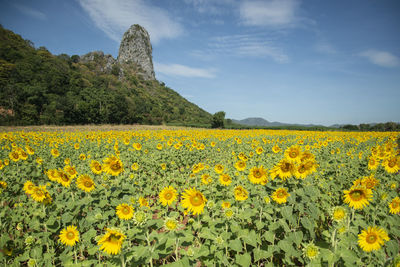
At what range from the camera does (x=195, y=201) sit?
2709 mm

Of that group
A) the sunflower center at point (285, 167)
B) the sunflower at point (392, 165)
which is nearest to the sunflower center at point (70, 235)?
the sunflower center at point (285, 167)

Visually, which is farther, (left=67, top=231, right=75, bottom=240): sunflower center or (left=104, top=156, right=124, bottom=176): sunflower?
(left=104, top=156, right=124, bottom=176): sunflower

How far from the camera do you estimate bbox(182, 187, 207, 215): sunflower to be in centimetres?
269

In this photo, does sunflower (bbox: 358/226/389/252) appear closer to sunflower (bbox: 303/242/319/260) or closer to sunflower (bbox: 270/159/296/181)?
sunflower (bbox: 303/242/319/260)

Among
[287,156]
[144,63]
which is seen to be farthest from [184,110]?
[287,156]

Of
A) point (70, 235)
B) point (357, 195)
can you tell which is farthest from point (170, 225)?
point (357, 195)

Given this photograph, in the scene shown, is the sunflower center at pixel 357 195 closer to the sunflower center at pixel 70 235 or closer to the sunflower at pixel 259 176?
the sunflower at pixel 259 176

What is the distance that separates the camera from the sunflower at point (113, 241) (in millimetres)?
1755

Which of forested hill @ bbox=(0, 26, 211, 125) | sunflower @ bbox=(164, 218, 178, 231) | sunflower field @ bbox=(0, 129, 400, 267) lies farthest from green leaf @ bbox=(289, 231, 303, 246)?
forested hill @ bbox=(0, 26, 211, 125)

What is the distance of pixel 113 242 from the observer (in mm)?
1851

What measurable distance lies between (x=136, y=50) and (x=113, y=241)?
20702 centimetres

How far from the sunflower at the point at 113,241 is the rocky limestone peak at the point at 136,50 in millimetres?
186143

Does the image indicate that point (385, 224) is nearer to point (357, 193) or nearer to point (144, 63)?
point (357, 193)

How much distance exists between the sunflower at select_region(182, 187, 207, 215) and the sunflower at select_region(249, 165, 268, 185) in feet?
4.06
